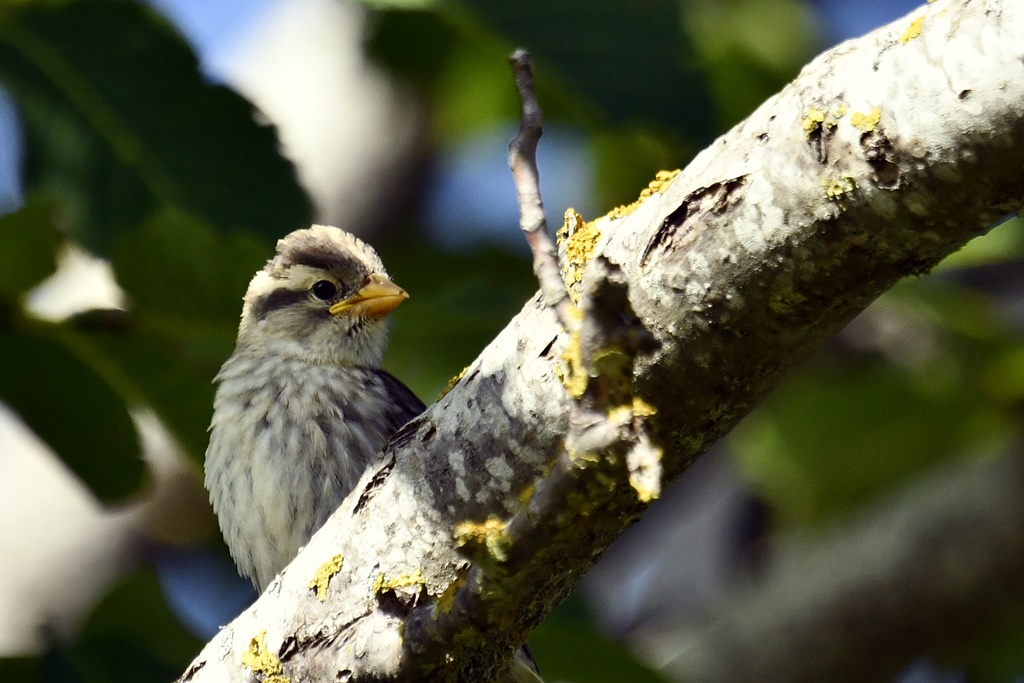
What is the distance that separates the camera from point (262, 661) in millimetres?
3035

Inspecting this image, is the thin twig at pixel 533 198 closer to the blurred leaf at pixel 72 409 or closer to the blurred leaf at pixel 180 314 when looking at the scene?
the blurred leaf at pixel 180 314

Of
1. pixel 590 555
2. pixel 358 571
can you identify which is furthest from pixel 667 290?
pixel 358 571

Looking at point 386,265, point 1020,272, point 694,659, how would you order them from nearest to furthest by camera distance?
point 386,265
point 694,659
point 1020,272

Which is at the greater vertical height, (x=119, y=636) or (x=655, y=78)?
(x=655, y=78)

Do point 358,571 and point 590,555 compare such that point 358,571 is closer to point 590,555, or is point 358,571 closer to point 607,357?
point 590,555

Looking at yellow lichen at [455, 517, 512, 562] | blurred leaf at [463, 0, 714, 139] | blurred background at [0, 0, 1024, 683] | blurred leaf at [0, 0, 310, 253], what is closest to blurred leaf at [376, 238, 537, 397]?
blurred background at [0, 0, 1024, 683]

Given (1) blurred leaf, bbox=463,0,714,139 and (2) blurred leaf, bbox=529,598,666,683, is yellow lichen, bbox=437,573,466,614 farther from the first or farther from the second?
(1) blurred leaf, bbox=463,0,714,139

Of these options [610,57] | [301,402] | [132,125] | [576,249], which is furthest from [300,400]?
[576,249]

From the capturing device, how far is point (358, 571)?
2.87 m

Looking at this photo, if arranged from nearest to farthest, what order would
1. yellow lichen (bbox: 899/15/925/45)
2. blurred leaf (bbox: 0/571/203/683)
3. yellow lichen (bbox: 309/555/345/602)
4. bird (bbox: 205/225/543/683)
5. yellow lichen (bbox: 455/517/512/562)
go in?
yellow lichen (bbox: 899/15/925/45)
yellow lichen (bbox: 455/517/512/562)
yellow lichen (bbox: 309/555/345/602)
blurred leaf (bbox: 0/571/203/683)
bird (bbox: 205/225/543/683)

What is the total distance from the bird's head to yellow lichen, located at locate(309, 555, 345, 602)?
2070 millimetres

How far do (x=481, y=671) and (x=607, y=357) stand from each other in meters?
1.06

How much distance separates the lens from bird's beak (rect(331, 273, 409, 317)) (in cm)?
496

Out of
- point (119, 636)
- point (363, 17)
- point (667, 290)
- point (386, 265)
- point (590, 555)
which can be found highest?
point (363, 17)
